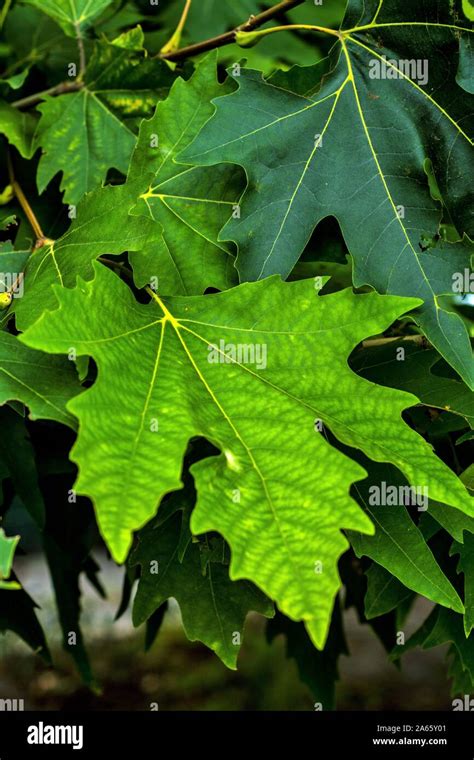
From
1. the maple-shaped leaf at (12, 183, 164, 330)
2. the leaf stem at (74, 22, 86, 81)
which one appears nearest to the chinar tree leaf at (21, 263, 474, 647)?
the maple-shaped leaf at (12, 183, 164, 330)

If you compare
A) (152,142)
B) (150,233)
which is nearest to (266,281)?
(150,233)

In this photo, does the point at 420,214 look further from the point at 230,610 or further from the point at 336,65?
the point at 230,610

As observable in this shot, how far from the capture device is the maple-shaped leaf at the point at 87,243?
0.70 m

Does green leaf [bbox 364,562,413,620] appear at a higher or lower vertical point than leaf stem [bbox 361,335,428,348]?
lower

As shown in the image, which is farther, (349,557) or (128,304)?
(349,557)

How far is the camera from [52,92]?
3.15 ft

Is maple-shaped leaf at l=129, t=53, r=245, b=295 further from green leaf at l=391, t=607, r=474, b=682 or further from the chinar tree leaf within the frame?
green leaf at l=391, t=607, r=474, b=682

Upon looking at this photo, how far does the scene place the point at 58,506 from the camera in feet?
3.36

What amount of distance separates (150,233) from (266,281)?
0.34 ft

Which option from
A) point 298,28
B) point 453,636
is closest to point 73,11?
point 298,28

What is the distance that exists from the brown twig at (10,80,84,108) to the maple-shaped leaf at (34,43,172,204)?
0.04 feet

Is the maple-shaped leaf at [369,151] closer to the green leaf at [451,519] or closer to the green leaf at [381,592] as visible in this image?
the green leaf at [451,519]

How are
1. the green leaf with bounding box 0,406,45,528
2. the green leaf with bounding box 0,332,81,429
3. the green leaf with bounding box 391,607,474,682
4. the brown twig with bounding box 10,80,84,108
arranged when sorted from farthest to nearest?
the brown twig with bounding box 10,80,84,108, the green leaf with bounding box 391,607,474,682, the green leaf with bounding box 0,406,45,528, the green leaf with bounding box 0,332,81,429

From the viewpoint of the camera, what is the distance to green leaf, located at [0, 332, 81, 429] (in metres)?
0.63
